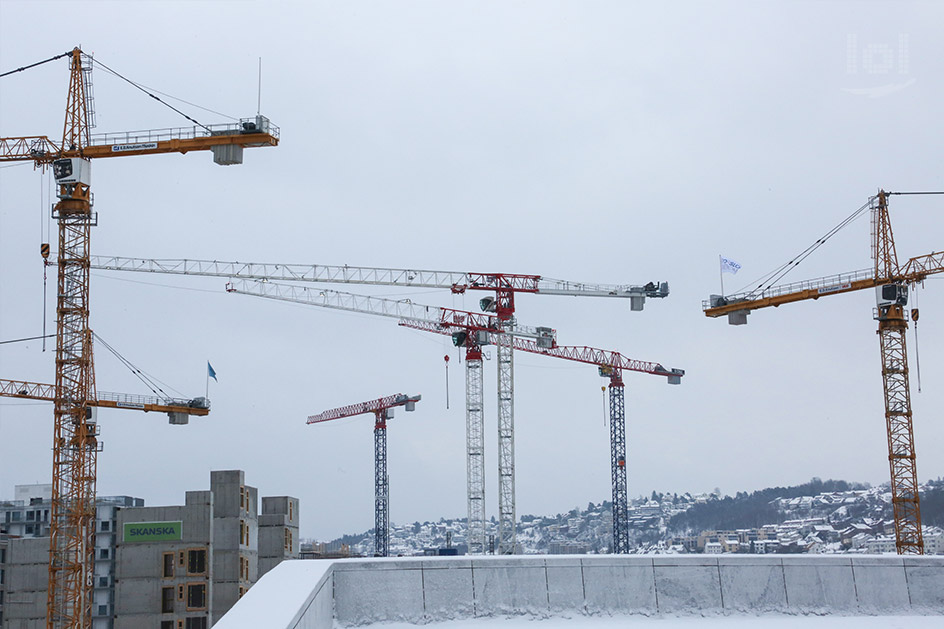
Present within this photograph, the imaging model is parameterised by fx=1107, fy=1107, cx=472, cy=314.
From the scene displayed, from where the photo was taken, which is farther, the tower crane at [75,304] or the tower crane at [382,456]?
the tower crane at [382,456]

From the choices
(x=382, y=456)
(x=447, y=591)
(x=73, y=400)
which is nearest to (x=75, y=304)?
(x=73, y=400)

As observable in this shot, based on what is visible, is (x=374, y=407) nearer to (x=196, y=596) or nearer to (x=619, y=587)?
(x=196, y=596)

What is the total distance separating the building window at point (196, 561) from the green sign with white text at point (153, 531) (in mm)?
1524

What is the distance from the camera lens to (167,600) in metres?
80.2

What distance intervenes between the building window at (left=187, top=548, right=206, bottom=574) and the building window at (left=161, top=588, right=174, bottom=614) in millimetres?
2031

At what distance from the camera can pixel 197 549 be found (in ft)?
267

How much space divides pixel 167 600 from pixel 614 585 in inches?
2861

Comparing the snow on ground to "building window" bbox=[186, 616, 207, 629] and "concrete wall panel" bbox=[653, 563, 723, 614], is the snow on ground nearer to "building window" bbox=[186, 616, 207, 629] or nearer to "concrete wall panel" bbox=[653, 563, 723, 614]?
"concrete wall panel" bbox=[653, 563, 723, 614]

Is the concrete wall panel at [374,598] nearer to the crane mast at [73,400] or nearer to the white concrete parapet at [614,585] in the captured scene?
the white concrete parapet at [614,585]

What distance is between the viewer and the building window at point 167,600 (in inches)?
3145

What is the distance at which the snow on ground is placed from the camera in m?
12.9

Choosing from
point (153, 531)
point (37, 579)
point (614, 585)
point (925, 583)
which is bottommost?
point (37, 579)

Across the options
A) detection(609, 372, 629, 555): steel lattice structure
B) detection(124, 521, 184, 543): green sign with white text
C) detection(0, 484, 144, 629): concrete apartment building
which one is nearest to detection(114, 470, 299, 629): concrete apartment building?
detection(124, 521, 184, 543): green sign with white text

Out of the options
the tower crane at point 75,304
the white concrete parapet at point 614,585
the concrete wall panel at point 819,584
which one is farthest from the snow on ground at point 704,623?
the tower crane at point 75,304
